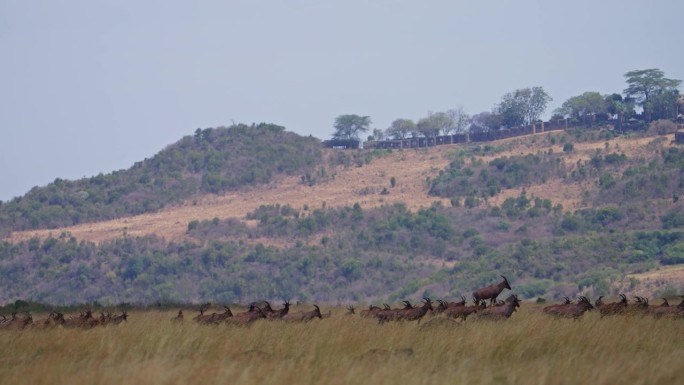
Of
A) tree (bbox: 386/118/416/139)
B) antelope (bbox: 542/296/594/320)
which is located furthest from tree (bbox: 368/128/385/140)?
antelope (bbox: 542/296/594/320)

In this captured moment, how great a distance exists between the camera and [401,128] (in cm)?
13450

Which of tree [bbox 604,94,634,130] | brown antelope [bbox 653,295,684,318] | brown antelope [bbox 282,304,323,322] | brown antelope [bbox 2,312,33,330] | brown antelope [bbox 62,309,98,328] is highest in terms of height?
tree [bbox 604,94,634,130]

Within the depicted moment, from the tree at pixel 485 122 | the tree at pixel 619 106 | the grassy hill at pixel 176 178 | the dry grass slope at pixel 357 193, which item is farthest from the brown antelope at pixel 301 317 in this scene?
the tree at pixel 485 122

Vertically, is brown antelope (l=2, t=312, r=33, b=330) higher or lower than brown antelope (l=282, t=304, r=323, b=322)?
higher

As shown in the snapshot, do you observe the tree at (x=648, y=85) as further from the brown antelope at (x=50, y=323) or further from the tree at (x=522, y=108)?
the brown antelope at (x=50, y=323)

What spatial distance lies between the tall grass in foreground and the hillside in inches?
1885

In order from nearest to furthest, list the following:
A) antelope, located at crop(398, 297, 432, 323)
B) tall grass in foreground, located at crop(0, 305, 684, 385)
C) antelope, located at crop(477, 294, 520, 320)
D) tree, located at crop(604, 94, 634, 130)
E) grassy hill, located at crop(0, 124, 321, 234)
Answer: tall grass in foreground, located at crop(0, 305, 684, 385) < antelope, located at crop(477, 294, 520, 320) < antelope, located at crop(398, 297, 432, 323) < grassy hill, located at crop(0, 124, 321, 234) < tree, located at crop(604, 94, 634, 130)

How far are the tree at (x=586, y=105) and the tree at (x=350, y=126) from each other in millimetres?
23185

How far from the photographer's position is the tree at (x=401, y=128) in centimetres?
13425

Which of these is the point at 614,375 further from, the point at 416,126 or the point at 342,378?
the point at 416,126

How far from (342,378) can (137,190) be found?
345 feet

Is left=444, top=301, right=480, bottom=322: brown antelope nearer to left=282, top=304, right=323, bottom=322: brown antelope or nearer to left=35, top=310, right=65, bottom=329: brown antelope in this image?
left=282, top=304, right=323, bottom=322: brown antelope

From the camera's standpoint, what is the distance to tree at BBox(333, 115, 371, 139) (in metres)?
135

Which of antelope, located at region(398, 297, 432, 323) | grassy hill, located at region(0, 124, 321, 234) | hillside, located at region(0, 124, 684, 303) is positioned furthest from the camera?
grassy hill, located at region(0, 124, 321, 234)
